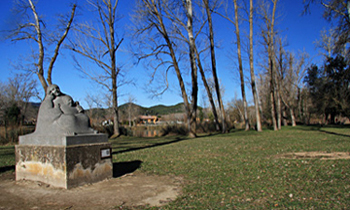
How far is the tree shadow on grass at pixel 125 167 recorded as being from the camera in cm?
674

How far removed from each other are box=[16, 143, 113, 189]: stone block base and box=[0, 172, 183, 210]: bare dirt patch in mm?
152

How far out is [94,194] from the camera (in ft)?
15.4

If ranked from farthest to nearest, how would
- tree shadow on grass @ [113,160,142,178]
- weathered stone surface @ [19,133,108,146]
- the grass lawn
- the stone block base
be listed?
tree shadow on grass @ [113,160,142,178] < weathered stone surface @ [19,133,108,146] < the stone block base < the grass lawn

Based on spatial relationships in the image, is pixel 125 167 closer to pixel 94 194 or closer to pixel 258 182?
pixel 94 194

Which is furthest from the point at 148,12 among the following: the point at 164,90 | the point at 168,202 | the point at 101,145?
the point at 168,202

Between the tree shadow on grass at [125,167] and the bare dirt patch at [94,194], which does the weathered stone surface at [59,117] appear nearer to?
the bare dirt patch at [94,194]

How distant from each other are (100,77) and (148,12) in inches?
274

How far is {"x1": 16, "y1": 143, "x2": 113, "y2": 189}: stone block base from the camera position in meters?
4.97

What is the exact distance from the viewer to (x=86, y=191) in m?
4.86

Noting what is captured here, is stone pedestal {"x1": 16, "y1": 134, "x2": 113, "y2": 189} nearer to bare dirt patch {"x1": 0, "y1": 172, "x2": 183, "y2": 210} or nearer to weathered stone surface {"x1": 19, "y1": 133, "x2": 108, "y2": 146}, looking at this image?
weathered stone surface {"x1": 19, "y1": 133, "x2": 108, "y2": 146}

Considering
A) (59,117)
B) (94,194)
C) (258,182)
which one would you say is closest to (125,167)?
(59,117)

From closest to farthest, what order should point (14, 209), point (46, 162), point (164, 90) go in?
point (14, 209) < point (46, 162) < point (164, 90)

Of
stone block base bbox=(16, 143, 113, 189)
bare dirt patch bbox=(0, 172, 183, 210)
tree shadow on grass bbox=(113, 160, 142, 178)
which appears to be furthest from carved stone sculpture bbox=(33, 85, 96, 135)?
tree shadow on grass bbox=(113, 160, 142, 178)

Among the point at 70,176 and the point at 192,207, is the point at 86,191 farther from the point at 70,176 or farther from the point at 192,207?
the point at 192,207
